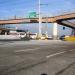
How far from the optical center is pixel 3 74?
7816mm

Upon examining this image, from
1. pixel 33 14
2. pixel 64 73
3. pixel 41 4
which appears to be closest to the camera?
pixel 64 73

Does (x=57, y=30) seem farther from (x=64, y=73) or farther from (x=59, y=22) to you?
(x=64, y=73)

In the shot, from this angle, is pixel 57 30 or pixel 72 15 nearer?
pixel 72 15

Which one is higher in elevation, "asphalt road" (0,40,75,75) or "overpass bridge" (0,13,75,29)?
"overpass bridge" (0,13,75,29)

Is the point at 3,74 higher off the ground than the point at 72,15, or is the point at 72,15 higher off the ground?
the point at 72,15

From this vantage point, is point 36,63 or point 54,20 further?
point 54,20

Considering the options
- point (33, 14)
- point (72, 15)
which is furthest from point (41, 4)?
point (72, 15)

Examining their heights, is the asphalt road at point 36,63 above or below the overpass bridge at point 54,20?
below

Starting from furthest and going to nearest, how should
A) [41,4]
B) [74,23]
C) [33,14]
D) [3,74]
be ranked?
[74,23] < [33,14] < [41,4] < [3,74]

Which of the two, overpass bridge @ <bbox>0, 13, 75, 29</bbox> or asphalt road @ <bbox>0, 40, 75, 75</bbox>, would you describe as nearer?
asphalt road @ <bbox>0, 40, 75, 75</bbox>

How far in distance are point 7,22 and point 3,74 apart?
118762mm

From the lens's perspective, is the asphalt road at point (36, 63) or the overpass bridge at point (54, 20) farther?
the overpass bridge at point (54, 20)

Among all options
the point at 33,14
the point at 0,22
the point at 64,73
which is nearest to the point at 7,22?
the point at 0,22

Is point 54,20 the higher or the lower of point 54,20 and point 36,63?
the higher
